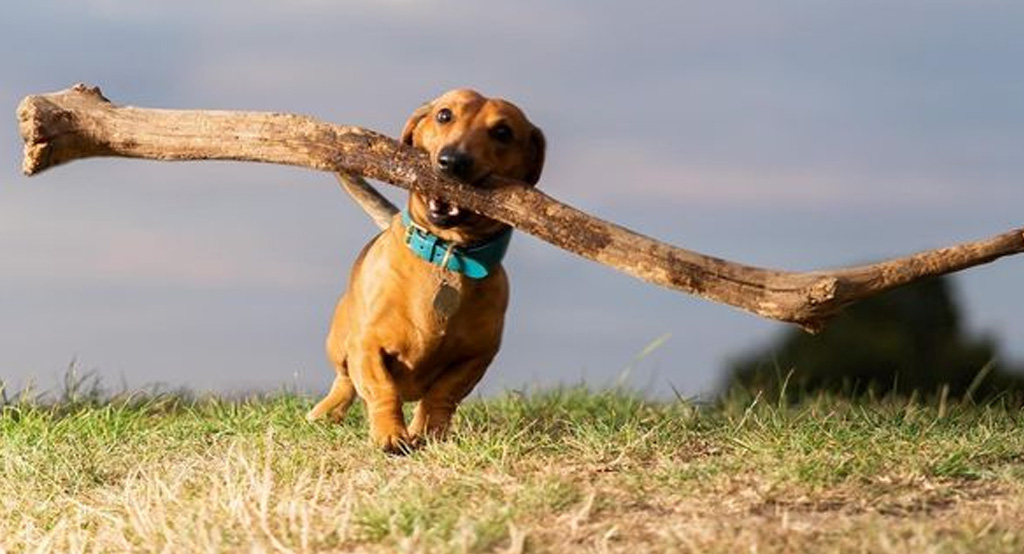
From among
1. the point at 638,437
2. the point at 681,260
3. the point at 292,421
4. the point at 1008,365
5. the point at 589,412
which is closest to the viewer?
the point at 681,260

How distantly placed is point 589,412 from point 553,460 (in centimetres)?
286

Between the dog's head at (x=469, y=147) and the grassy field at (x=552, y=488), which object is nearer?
the grassy field at (x=552, y=488)

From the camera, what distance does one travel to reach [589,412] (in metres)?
8.55

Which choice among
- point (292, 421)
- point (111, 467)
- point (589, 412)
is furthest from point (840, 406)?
point (111, 467)

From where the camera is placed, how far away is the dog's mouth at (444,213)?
585 cm

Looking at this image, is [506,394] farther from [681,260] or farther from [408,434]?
[681,260]

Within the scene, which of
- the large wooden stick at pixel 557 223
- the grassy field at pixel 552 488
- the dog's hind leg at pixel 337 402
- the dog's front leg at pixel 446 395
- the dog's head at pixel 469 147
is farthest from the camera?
the dog's hind leg at pixel 337 402

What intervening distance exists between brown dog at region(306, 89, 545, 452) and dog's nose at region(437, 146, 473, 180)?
0.02m

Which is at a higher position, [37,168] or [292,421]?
[37,168]

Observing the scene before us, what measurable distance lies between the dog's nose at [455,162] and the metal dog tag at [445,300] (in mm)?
480

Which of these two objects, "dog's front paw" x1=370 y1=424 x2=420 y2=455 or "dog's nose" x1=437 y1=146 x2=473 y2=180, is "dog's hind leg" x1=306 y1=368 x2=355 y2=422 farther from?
"dog's nose" x1=437 y1=146 x2=473 y2=180

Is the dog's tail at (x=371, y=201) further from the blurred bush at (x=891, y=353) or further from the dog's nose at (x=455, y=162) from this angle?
the blurred bush at (x=891, y=353)

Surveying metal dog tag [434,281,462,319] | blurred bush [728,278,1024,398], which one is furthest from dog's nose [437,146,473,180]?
blurred bush [728,278,1024,398]

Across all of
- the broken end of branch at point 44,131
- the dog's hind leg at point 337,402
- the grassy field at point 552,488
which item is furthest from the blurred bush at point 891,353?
the broken end of branch at point 44,131
